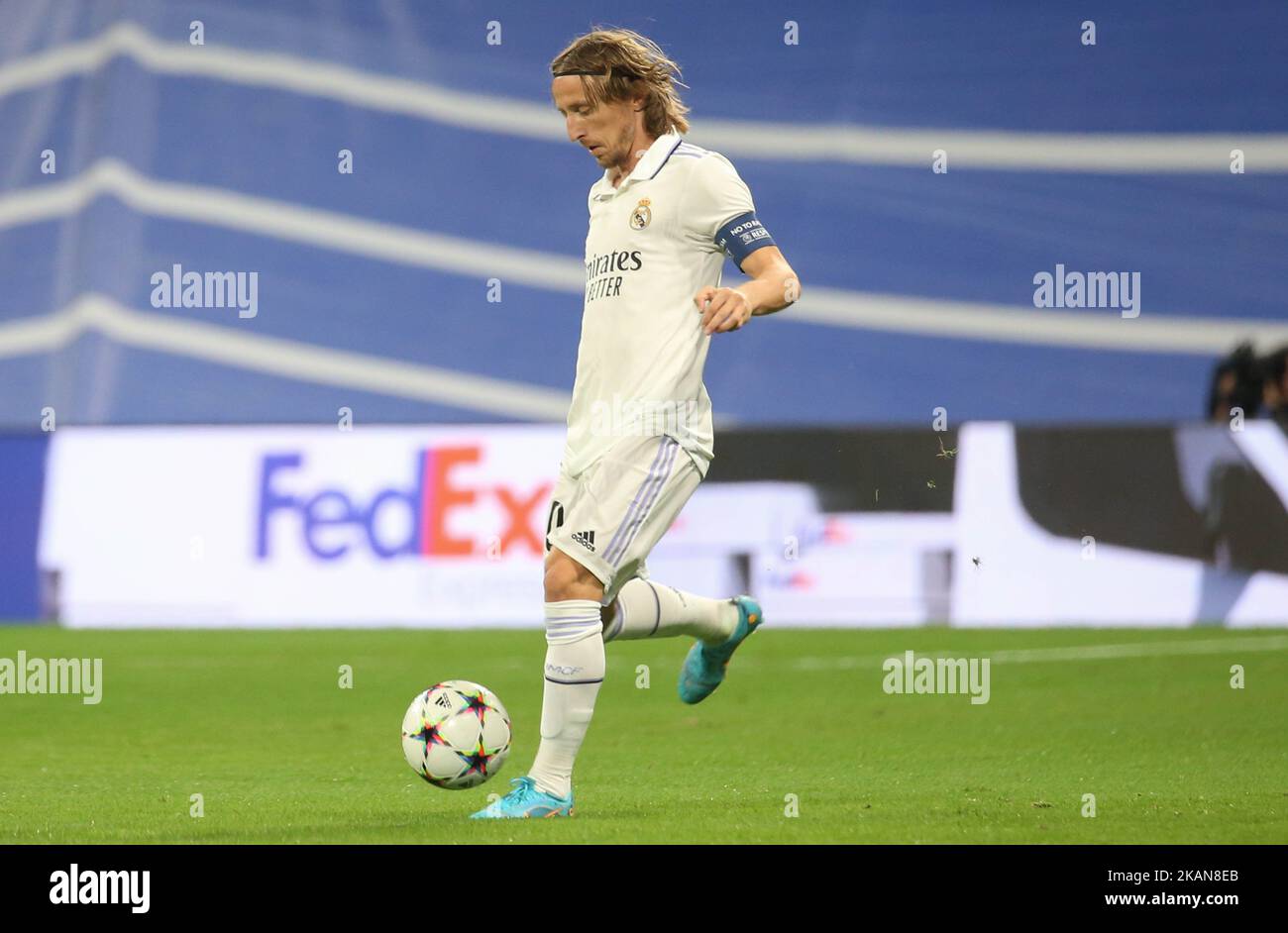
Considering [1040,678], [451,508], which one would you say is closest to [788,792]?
[1040,678]

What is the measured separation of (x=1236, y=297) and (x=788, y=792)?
577 inches

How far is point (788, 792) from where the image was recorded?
597 cm

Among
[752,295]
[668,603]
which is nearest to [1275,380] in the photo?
[668,603]

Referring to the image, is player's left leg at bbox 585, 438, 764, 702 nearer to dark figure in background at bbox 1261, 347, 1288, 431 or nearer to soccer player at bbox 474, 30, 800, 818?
soccer player at bbox 474, 30, 800, 818

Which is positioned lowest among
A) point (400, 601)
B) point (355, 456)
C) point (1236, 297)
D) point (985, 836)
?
point (985, 836)

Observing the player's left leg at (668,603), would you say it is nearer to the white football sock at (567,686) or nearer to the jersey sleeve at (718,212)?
the white football sock at (567,686)

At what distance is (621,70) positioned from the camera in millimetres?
5395

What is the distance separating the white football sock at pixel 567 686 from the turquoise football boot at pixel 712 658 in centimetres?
101

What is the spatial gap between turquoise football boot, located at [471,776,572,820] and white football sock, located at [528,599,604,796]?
2 centimetres

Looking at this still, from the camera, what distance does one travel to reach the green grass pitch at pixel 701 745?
512cm

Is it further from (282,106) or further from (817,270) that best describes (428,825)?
(282,106)

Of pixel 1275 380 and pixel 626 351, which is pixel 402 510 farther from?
pixel 1275 380

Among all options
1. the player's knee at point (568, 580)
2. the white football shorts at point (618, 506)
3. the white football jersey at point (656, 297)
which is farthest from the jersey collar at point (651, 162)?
the player's knee at point (568, 580)
